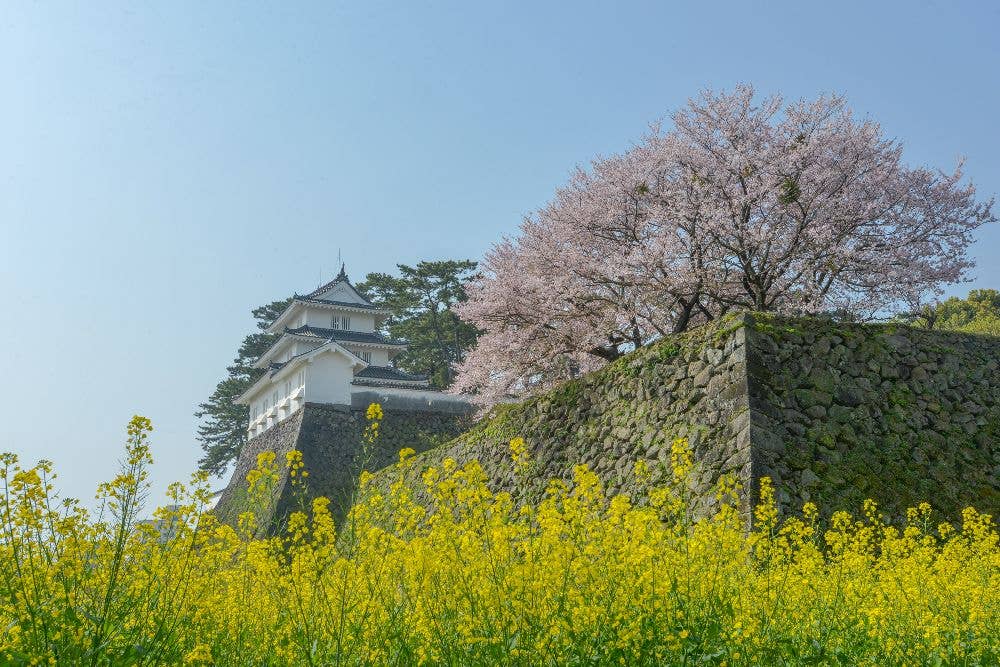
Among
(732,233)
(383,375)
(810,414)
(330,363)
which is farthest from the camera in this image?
(383,375)

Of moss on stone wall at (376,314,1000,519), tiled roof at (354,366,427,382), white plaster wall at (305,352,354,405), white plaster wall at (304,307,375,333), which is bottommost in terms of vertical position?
moss on stone wall at (376,314,1000,519)

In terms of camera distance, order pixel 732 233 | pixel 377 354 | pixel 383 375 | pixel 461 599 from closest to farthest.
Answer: pixel 461 599 < pixel 732 233 < pixel 383 375 < pixel 377 354

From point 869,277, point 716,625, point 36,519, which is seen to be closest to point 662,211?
point 869,277

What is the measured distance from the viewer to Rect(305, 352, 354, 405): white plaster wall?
28.0m

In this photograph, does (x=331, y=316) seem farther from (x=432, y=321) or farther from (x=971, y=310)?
(x=971, y=310)

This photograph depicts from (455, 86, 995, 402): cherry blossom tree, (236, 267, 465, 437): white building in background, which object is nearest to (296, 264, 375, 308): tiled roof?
(236, 267, 465, 437): white building in background

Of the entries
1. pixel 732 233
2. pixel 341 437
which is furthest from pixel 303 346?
pixel 732 233

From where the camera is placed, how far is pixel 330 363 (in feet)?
93.6

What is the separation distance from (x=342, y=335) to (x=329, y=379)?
8474 mm

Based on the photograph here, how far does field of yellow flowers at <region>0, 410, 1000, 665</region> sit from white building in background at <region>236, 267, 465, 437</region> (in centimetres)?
2298

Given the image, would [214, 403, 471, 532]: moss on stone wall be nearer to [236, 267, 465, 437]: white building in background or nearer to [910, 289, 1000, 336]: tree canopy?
[236, 267, 465, 437]: white building in background

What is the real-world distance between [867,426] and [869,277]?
6378 millimetres

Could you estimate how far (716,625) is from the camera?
14.1 ft

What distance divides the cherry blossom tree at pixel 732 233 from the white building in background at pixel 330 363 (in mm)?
10887
